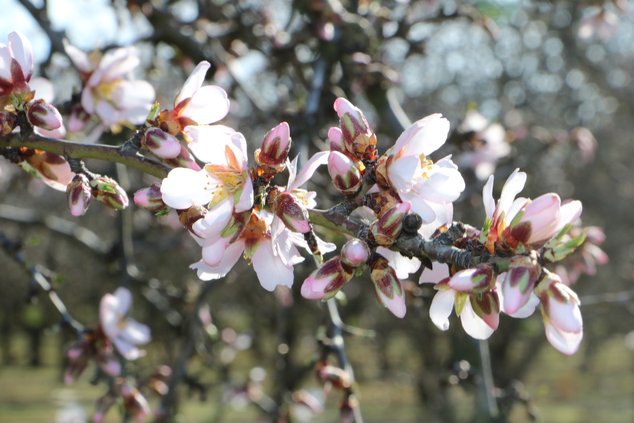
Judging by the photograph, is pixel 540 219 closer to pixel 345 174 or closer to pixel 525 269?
pixel 525 269

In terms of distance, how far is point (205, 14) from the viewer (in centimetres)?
310

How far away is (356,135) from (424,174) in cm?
12

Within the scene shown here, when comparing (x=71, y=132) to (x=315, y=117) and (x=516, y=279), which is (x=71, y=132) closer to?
(x=315, y=117)

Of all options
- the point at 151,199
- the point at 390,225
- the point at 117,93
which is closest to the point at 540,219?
the point at 390,225

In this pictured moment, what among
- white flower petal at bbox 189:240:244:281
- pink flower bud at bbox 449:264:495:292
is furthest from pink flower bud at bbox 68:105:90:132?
pink flower bud at bbox 449:264:495:292

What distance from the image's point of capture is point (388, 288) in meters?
1.15

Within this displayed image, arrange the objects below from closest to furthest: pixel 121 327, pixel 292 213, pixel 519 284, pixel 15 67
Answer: pixel 519 284
pixel 292 213
pixel 15 67
pixel 121 327

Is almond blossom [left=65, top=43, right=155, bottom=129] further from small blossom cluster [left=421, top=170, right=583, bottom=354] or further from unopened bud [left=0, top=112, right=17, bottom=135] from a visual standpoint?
small blossom cluster [left=421, top=170, right=583, bottom=354]

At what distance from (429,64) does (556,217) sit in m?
11.9

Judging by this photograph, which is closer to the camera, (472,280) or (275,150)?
(472,280)

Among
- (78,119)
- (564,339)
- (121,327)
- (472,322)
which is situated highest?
(564,339)

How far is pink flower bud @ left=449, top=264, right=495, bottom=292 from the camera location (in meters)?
1.01

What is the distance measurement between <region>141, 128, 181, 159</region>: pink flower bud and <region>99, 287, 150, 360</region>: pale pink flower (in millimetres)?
1191

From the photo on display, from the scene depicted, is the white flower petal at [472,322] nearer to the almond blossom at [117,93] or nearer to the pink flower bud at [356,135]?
the pink flower bud at [356,135]
